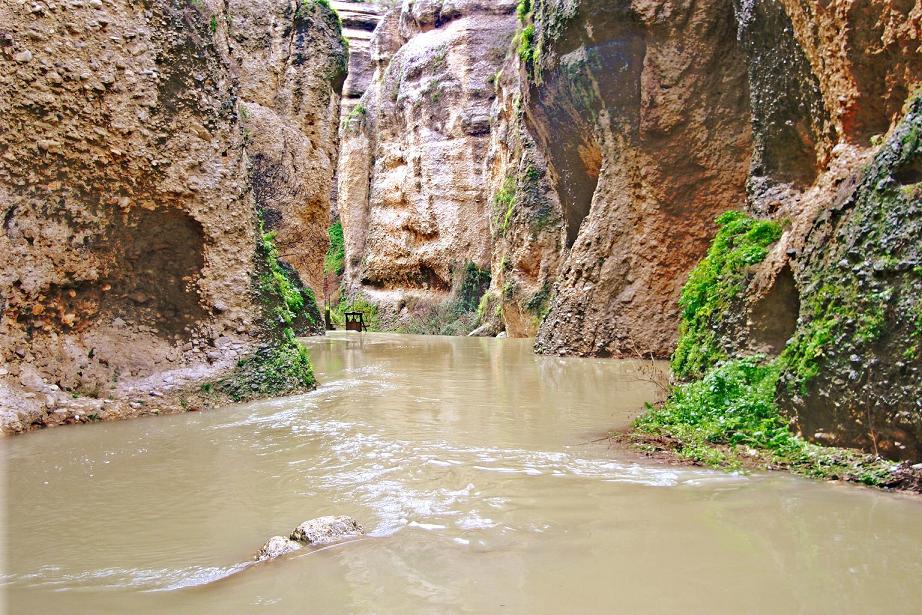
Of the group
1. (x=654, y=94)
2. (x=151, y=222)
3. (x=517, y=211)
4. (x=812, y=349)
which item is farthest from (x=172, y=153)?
(x=517, y=211)

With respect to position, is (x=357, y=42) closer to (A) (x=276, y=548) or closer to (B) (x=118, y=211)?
(B) (x=118, y=211)

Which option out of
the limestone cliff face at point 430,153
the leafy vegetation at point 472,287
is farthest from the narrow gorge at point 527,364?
the limestone cliff face at point 430,153

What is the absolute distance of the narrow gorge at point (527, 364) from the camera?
2.80 metres

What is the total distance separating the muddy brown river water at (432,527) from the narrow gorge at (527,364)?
2 cm

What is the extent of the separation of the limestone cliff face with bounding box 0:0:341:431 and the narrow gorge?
0.03 metres

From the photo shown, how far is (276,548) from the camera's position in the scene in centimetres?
290

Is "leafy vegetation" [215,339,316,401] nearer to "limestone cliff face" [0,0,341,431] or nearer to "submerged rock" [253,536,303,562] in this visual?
"limestone cliff face" [0,0,341,431]

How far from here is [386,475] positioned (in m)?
4.29

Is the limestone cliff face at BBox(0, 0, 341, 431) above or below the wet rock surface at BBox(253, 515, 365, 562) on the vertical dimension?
above

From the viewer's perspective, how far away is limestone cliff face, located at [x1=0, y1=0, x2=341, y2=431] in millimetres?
6234

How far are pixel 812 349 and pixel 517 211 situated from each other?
17465mm

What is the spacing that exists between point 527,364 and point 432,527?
9.12 meters

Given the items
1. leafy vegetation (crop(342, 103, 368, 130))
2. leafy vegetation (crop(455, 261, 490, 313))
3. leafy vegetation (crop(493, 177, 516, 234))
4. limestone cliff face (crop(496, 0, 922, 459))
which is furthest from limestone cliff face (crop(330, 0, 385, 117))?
limestone cliff face (crop(496, 0, 922, 459))

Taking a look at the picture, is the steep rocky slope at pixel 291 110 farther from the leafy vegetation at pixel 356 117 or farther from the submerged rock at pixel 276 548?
the submerged rock at pixel 276 548
